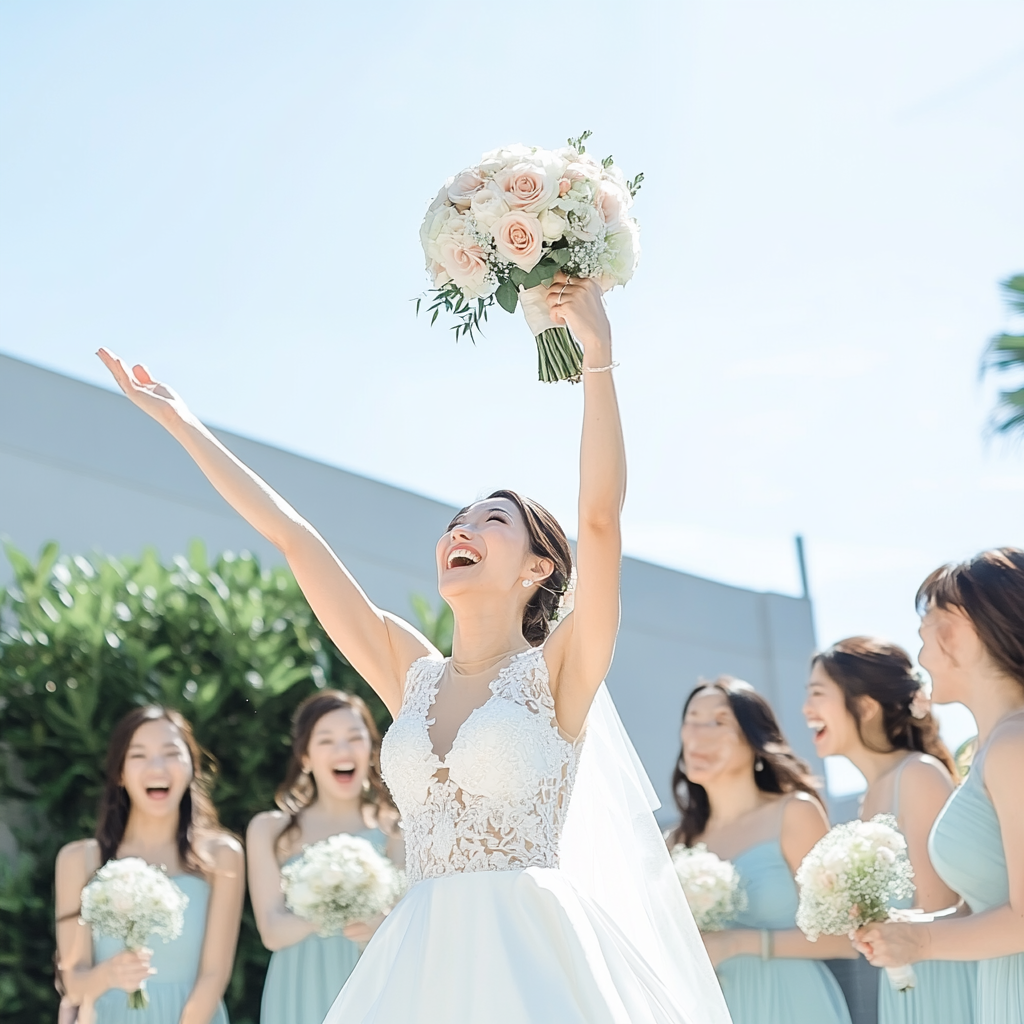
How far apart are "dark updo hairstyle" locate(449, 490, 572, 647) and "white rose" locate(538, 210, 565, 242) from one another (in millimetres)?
862

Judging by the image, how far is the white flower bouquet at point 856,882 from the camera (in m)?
4.14

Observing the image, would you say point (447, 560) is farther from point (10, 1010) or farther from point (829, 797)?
point (829, 797)

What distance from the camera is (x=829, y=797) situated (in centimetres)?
1485

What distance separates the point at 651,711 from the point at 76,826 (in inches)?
299

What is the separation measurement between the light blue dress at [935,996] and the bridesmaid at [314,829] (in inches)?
95.7

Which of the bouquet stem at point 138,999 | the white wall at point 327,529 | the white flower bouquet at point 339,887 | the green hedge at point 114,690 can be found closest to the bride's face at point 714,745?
the white flower bouquet at point 339,887

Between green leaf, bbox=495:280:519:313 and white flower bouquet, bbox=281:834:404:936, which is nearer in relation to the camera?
green leaf, bbox=495:280:519:313

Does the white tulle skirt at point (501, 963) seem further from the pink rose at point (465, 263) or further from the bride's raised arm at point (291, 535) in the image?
the pink rose at point (465, 263)

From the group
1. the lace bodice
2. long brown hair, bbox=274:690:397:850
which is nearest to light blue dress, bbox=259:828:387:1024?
long brown hair, bbox=274:690:397:850

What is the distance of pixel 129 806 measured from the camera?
6.62 metres

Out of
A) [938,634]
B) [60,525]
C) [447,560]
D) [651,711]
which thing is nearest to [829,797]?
[651,711]

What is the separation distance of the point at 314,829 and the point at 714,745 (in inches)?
79.9

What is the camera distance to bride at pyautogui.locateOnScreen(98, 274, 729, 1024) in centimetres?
308

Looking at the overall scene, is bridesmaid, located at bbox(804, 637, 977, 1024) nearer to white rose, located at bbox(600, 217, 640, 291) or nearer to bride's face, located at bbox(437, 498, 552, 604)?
bride's face, located at bbox(437, 498, 552, 604)
